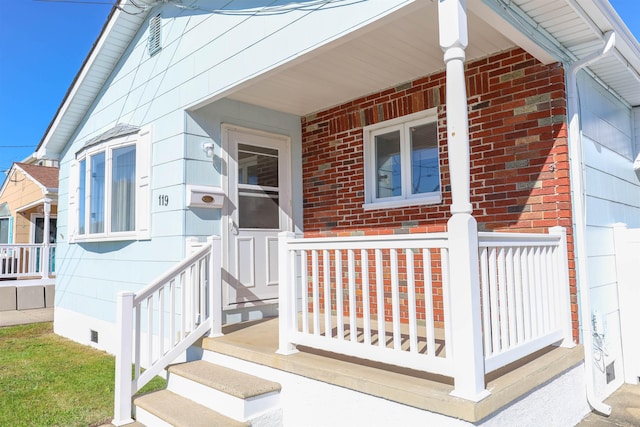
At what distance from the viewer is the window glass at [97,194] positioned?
6.18 m

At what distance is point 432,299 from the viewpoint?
2873 mm

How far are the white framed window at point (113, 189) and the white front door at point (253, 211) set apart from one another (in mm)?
1046

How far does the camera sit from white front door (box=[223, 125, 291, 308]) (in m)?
5.07

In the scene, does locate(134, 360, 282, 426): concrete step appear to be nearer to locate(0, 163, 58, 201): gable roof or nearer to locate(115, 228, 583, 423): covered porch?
locate(115, 228, 583, 423): covered porch

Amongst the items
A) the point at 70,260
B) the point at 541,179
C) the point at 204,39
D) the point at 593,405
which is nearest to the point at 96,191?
the point at 70,260

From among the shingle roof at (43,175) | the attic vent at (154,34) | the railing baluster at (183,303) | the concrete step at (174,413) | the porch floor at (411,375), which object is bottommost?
the concrete step at (174,413)

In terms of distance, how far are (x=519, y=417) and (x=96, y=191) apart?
583 centimetres

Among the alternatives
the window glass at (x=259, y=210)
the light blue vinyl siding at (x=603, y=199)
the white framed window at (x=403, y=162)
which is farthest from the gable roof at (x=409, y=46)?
the window glass at (x=259, y=210)

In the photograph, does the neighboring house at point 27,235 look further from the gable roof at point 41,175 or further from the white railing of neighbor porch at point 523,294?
the white railing of neighbor porch at point 523,294

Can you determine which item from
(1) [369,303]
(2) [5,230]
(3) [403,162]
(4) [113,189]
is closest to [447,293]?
(1) [369,303]

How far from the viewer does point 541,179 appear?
149 inches

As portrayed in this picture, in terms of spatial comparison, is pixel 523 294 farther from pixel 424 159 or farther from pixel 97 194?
pixel 97 194

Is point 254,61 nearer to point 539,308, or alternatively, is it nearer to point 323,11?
point 323,11

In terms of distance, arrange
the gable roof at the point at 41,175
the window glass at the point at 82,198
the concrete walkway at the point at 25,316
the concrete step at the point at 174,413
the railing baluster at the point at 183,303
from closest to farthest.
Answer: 1. the concrete step at the point at 174,413
2. the railing baluster at the point at 183,303
3. the window glass at the point at 82,198
4. the concrete walkway at the point at 25,316
5. the gable roof at the point at 41,175
